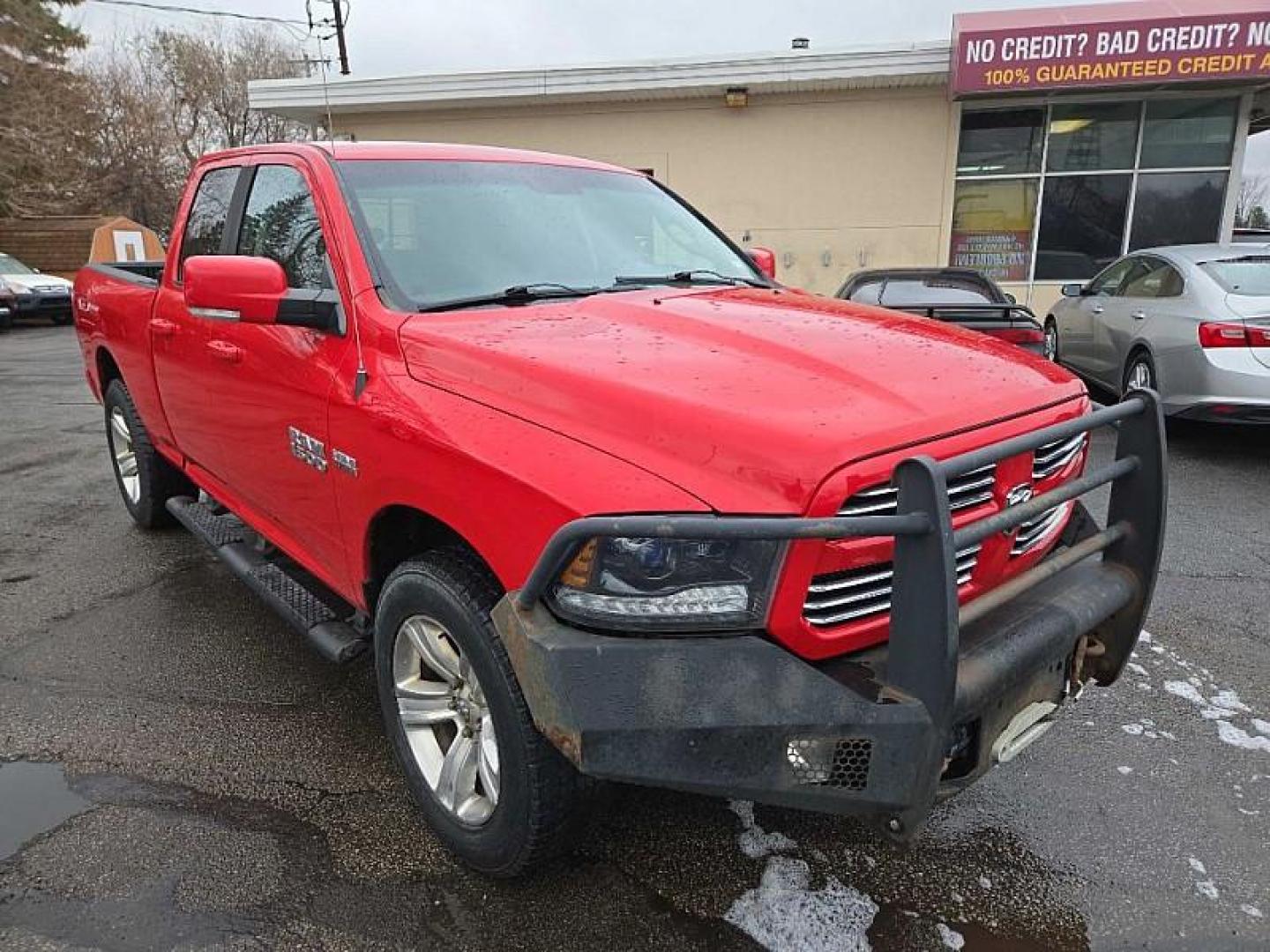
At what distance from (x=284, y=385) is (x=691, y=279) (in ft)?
4.88

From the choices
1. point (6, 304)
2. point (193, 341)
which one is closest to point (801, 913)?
point (193, 341)

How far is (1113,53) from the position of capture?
1234cm

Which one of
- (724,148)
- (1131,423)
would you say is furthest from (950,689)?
(724,148)

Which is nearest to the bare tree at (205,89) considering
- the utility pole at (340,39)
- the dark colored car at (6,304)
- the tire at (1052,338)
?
the utility pole at (340,39)

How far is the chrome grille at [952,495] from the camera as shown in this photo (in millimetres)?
1871

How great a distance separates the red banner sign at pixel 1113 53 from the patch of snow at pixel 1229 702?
11.6m

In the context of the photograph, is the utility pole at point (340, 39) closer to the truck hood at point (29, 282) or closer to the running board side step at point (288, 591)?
the truck hood at point (29, 282)

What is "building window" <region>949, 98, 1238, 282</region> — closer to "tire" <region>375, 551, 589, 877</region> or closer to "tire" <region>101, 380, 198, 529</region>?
"tire" <region>101, 380, 198, 529</region>

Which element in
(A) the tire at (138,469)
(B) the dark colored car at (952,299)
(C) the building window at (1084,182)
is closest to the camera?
(A) the tire at (138,469)

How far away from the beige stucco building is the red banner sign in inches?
32.2

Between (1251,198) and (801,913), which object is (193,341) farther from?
(1251,198)

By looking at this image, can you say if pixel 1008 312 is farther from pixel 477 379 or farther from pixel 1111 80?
pixel 1111 80

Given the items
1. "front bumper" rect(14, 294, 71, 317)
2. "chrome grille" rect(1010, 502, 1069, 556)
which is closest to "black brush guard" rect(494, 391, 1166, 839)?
"chrome grille" rect(1010, 502, 1069, 556)

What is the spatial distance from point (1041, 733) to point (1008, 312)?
528 centimetres
